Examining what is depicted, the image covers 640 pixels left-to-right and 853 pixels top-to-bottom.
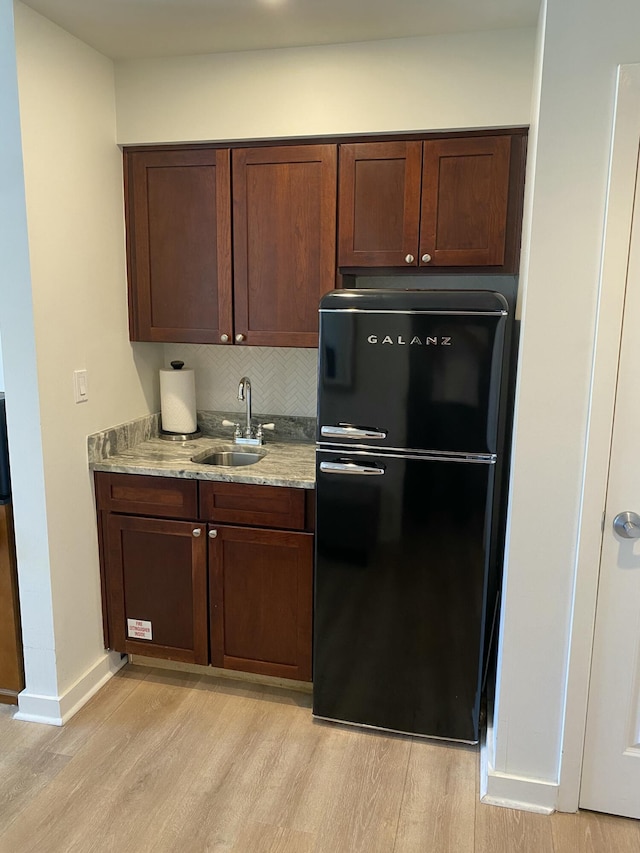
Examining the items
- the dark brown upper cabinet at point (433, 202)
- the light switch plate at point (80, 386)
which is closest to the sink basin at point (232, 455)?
the light switch plate at point (80, 386)

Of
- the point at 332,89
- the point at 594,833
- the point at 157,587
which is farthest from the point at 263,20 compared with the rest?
the point at 594,833

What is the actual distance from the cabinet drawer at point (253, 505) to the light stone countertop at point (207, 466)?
33mm

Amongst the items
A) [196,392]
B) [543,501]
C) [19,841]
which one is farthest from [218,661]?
[543,501]

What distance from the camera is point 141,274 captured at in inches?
106

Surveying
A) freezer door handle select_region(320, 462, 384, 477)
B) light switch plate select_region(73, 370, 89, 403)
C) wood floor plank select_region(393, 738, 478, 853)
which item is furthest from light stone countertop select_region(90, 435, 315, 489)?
wood floor plank select_region(393, 738, 478, 853)

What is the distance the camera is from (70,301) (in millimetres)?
2332

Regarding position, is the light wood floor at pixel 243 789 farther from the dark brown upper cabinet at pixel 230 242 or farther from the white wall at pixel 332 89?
the white wall at pixel 332 89

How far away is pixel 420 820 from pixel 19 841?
1.18 m

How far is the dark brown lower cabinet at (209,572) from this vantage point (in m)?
2.39

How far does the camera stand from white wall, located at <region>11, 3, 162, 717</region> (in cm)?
214

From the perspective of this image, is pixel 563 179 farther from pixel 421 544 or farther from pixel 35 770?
pixel 35 770

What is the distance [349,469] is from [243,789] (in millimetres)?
1087

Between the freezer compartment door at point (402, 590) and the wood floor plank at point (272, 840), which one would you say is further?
the freezer compartment door at point (402, 590)

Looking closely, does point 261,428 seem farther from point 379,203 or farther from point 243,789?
point 243,789
